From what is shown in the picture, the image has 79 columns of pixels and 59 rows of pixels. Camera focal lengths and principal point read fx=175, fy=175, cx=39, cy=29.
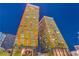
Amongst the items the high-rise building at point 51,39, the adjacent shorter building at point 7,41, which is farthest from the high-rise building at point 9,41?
the high-rise building at point 51,39

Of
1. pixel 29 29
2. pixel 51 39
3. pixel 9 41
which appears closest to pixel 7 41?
pixel 9 41

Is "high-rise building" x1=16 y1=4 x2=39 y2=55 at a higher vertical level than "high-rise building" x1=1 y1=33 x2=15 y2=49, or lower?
higher

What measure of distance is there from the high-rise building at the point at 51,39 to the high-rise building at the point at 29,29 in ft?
0.14

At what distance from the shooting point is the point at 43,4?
3.98ft

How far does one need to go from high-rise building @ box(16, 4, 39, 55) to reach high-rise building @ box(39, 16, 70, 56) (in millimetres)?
41

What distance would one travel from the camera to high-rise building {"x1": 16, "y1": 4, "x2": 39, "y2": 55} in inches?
46.5

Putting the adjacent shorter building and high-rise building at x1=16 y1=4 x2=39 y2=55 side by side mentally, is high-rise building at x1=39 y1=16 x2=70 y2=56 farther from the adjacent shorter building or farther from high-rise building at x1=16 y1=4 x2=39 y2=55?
the adjacent shorter building

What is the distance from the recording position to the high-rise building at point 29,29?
1.18 meters

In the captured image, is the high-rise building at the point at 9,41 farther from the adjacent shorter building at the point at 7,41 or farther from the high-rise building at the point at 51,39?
the high-rise building at the point at 51,39

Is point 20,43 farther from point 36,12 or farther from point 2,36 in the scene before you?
point 36,12

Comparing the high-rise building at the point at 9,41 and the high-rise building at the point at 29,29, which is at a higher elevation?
the high-rise building at the point at 29,29

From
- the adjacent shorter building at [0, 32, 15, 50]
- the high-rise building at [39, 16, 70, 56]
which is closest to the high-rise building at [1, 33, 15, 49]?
the adjacent shorter building at [0, 32, 15, 50]

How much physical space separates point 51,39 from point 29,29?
17 centimetres

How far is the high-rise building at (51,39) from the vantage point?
117cm
